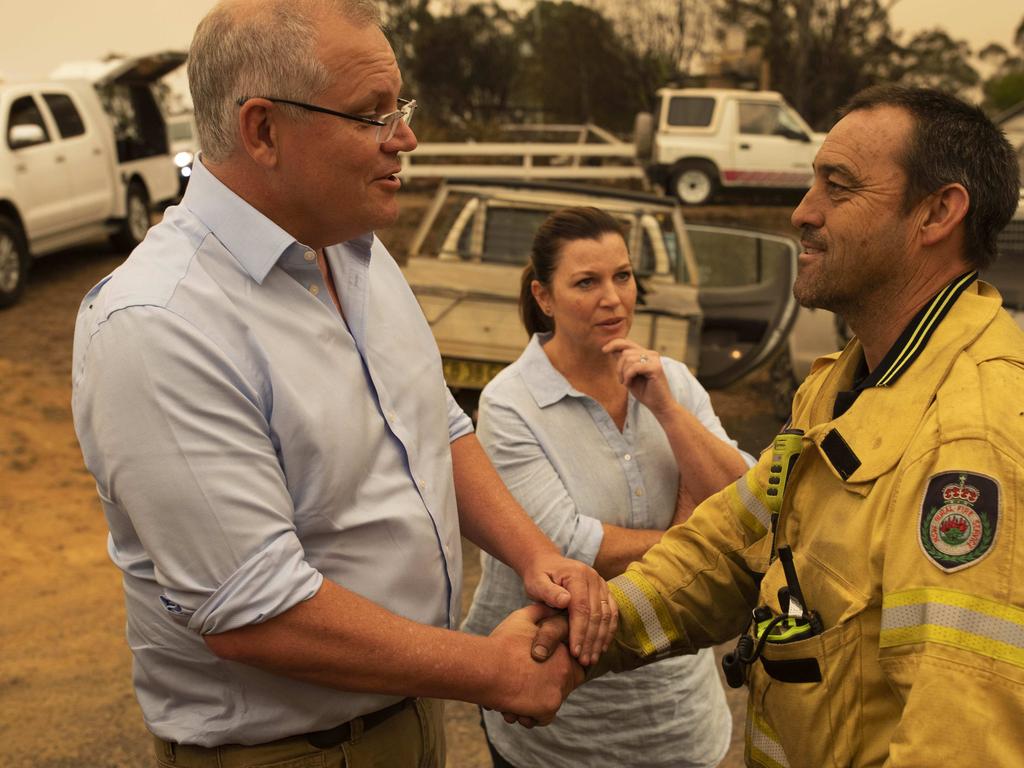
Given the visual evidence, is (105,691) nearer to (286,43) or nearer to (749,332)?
(286,43)

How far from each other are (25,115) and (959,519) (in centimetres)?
1142

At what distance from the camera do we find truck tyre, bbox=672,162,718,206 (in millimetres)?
20109

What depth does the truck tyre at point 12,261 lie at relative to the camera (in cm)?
1045

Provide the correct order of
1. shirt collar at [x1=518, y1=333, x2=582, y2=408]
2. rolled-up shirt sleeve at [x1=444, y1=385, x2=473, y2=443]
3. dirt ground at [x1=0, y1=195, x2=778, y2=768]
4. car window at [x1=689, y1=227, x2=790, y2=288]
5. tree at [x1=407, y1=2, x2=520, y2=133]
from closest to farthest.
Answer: rolled-up shirt sleeve at [x1=444, y1=385, x2=473, y2=443]
shirt collar at [x1=518, y1=333, x2=582, y2=408]
dirt ground at [x1=0, y1=195, x2=778, y2=768]
car window at [x1=689, y1=227, x2=790, y2=288]
tree at [x1=407, y1=2, x2=520, y2=133]

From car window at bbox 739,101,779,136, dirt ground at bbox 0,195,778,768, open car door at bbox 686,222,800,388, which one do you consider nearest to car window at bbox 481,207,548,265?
open car door at bbox 686,222,800,388

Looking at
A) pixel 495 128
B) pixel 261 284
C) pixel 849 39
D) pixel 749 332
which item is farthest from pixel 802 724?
pixel 849 39

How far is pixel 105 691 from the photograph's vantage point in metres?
4.78

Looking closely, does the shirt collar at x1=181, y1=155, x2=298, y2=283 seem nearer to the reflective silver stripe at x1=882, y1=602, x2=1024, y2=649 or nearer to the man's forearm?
the man's forearm

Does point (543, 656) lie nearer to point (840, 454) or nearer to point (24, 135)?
point (840, 454)

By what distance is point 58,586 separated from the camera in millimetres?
6059

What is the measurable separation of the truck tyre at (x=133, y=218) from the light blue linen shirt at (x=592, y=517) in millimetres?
11319

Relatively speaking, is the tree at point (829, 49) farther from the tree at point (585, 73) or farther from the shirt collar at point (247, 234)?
the shirt collar at point (247, 234)

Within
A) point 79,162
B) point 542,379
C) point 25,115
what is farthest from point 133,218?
point 542,379

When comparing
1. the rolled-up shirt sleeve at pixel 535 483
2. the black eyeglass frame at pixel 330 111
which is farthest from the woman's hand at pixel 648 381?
the black eyeglass frame at pixel 330 111
